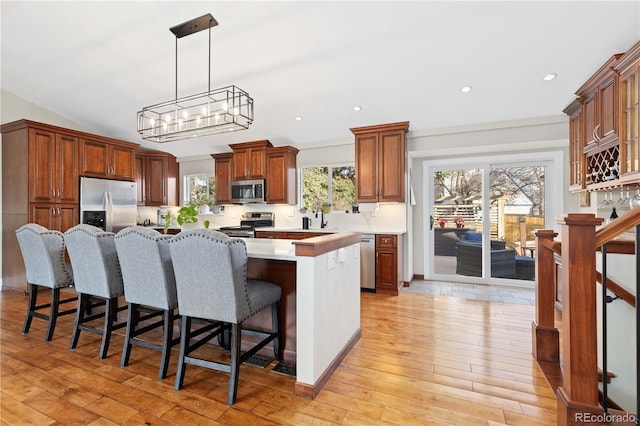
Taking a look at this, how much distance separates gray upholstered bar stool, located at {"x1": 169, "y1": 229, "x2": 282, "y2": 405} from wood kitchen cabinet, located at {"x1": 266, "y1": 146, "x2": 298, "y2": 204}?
138 inches

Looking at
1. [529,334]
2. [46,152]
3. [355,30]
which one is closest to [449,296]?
[529,334]

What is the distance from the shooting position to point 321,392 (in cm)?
203

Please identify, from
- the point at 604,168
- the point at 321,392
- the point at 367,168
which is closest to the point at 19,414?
the point at 321,392

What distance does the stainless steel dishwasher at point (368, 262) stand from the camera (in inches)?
178

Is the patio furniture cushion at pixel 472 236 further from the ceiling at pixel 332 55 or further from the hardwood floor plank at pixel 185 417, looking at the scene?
the hardwood floor plank at pixel 185 417

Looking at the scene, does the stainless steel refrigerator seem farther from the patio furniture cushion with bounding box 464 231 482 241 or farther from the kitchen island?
the patio furniture cushion with bounding box 464 231 482 241

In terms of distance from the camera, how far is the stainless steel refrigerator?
5098 millimetres

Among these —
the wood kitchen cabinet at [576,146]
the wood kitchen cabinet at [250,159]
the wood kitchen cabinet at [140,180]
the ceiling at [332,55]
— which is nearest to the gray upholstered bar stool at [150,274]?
the ceiling at [332,55]

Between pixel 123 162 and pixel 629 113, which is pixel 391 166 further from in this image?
pixel 123 162

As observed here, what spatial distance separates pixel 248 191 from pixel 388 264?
2.86m

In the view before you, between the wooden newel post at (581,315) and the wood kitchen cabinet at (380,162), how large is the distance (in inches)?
123

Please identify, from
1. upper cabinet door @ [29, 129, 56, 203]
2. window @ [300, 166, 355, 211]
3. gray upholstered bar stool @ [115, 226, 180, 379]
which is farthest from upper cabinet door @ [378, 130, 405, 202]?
upper cabinet door @ [29, 129, 56, 203]

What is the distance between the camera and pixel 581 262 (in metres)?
1.51

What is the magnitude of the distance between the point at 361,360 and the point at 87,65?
495 cm
